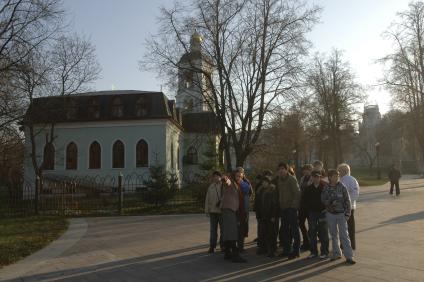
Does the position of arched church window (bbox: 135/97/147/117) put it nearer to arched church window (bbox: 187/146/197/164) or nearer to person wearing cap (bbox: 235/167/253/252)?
arched church window (bbox: 187/146/197/164)

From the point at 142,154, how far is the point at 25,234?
21973 mm

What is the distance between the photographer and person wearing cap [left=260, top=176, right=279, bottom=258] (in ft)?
30.0

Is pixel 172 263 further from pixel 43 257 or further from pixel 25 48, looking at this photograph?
pixel 25 48

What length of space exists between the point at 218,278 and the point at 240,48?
735 inches

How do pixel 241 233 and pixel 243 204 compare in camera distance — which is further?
pixel 243 204

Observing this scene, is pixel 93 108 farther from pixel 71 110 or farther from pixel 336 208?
pixel 336 208

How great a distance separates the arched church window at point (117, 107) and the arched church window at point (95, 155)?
294 centimetres

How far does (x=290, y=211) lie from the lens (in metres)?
8.95

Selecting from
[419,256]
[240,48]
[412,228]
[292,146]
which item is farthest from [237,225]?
[292,146]

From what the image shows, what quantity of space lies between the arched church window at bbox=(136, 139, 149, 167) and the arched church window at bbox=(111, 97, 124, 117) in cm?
298

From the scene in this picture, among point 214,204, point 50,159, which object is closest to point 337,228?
point 214,204

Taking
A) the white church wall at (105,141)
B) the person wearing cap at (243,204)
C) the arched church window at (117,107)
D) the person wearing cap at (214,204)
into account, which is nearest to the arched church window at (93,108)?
the white church wall at (105,141)

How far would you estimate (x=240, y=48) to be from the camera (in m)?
24.3

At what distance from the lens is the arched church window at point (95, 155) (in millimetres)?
35500
